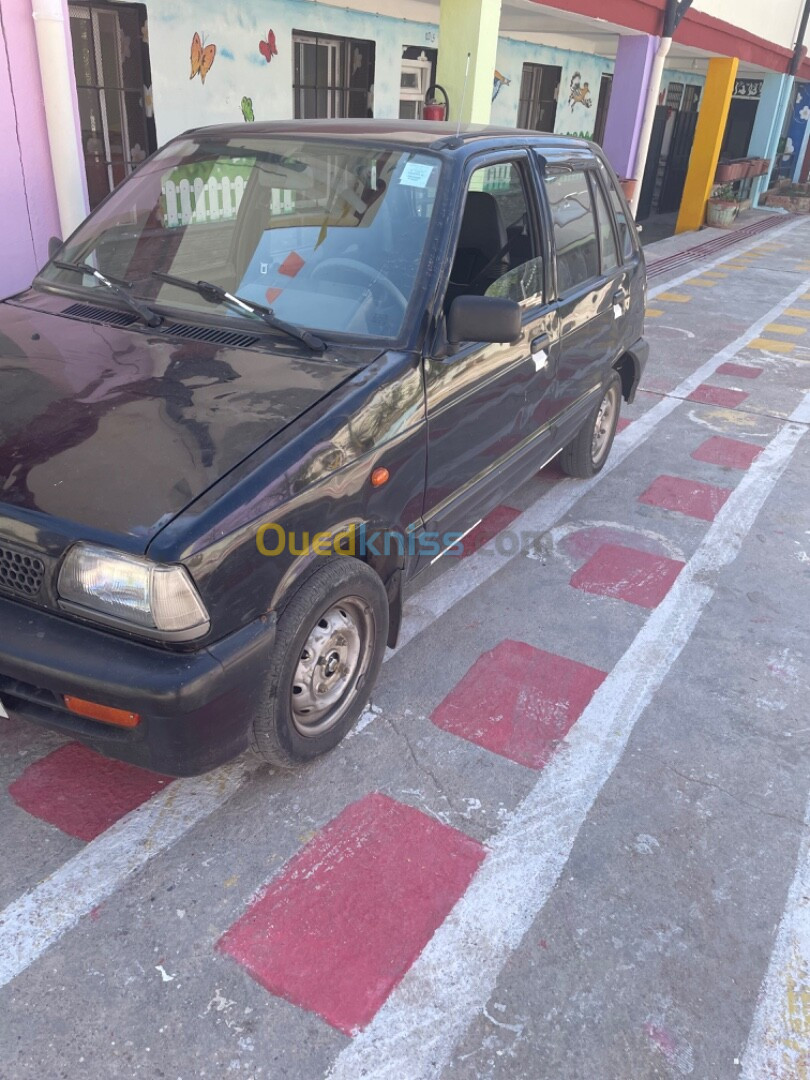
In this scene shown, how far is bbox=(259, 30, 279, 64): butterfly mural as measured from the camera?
9.45m

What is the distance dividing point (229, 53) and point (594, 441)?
6.62m

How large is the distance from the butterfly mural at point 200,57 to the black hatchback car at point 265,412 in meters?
5.95

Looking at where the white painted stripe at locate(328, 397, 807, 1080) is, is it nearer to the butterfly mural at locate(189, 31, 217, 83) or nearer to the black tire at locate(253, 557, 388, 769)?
the black tire at locate(253, 557, 388, 769)

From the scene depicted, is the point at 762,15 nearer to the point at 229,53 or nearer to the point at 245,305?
the point at 229,53

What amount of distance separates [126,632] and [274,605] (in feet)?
1.39

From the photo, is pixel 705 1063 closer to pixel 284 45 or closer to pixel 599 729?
pixel 599 729

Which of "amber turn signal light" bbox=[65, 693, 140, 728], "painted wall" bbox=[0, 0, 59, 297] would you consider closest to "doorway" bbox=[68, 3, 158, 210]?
"painted wall" bbox=[0, 0, 59, 297]

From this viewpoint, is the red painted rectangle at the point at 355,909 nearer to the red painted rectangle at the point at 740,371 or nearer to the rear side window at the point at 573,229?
the rear side window at the point at 573,229

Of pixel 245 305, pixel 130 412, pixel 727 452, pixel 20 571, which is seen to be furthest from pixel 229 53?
pixel 20 571

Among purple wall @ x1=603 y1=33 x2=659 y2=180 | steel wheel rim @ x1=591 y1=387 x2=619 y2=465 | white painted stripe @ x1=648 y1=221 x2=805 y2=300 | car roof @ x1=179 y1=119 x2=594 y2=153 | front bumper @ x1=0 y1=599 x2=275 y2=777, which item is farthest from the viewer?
purple wall @ x1=603 y1=33 x2=659 y2=180

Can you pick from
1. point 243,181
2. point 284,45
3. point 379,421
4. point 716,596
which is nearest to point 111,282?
point 243,181

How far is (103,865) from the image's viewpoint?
2.57 meters

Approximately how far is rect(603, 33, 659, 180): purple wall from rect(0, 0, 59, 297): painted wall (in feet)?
30.9

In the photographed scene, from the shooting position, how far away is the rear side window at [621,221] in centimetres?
484
